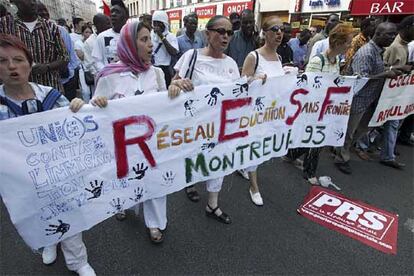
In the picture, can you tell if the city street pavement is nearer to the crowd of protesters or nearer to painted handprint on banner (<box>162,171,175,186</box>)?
the crowd of protesters

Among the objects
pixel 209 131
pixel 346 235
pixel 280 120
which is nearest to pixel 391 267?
pixel 346 235

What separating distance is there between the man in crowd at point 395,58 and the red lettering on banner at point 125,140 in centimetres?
357

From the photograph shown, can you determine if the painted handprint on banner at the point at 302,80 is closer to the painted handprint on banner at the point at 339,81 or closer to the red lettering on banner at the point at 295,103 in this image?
the red lettering on banner at the point at 295,103

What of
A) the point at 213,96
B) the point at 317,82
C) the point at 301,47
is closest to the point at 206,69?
the point at 213,96

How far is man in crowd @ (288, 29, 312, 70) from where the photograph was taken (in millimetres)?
6863

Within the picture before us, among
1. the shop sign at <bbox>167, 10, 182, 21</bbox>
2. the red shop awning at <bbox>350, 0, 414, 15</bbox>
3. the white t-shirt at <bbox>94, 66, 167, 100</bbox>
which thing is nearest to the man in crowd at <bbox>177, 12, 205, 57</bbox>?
the white t-shirt at <bbox>94, 66, 167, 100</bbox>

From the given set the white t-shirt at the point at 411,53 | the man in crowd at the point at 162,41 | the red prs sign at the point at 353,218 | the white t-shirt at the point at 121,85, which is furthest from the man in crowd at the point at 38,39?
the white t-shirt at the point at 411,53

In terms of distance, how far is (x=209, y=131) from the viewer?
2334mm

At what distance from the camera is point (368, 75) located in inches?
136

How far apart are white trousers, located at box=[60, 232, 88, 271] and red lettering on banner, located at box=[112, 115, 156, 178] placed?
515 millimetres

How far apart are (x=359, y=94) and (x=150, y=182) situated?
2.94 m

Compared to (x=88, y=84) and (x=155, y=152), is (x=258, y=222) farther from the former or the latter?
(x=88, y=84)

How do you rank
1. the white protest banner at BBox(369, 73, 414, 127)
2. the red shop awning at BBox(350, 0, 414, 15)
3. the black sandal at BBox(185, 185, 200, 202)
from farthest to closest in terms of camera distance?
the red shop awning at BBox(350, 0, 414, 15) → the white protest banner at BBox(369, 73, 414, 127) → the black sandal at BBox(185, 185, 200, 202)

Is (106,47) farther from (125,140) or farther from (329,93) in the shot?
(329,93)
